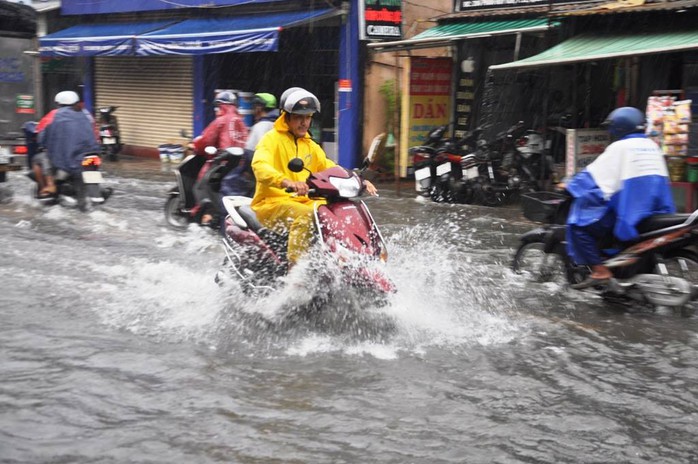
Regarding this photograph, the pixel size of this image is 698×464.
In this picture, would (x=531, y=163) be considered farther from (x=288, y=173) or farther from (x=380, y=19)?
(x=288, y=173)

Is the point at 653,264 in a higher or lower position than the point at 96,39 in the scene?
lower

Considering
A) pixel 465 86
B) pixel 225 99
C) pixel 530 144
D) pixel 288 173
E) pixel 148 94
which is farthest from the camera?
pixel 148 94

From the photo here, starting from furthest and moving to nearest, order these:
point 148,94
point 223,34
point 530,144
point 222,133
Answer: point 148,94 → point 223,34 → point 530,144 → point 222,133

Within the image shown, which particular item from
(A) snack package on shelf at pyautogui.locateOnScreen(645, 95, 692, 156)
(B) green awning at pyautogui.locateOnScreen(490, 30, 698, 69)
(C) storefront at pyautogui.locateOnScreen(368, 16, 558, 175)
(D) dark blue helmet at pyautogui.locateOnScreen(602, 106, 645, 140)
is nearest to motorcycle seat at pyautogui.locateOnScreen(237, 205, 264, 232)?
(D) dark blue helmet at pyautogui.locateOnScreen(602, 106, 645, 140)

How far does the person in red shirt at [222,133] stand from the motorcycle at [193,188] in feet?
0.25

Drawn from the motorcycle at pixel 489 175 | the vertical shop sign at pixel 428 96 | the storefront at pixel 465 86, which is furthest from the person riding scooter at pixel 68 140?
the vertical shop sign at pixel 428 96

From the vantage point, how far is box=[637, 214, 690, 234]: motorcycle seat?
663cm

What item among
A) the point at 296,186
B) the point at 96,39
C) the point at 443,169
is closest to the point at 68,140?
the point at 443,169

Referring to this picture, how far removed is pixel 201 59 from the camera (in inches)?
802

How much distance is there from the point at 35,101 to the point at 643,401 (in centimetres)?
1454

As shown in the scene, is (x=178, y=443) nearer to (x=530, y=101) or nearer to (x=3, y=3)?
(x=530, y=101)

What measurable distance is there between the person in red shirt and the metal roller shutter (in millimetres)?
11019

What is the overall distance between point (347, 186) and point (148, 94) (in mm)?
17591

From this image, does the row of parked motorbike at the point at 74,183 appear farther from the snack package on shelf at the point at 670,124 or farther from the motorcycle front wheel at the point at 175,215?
the snack package on shelf at the point at 670,124
